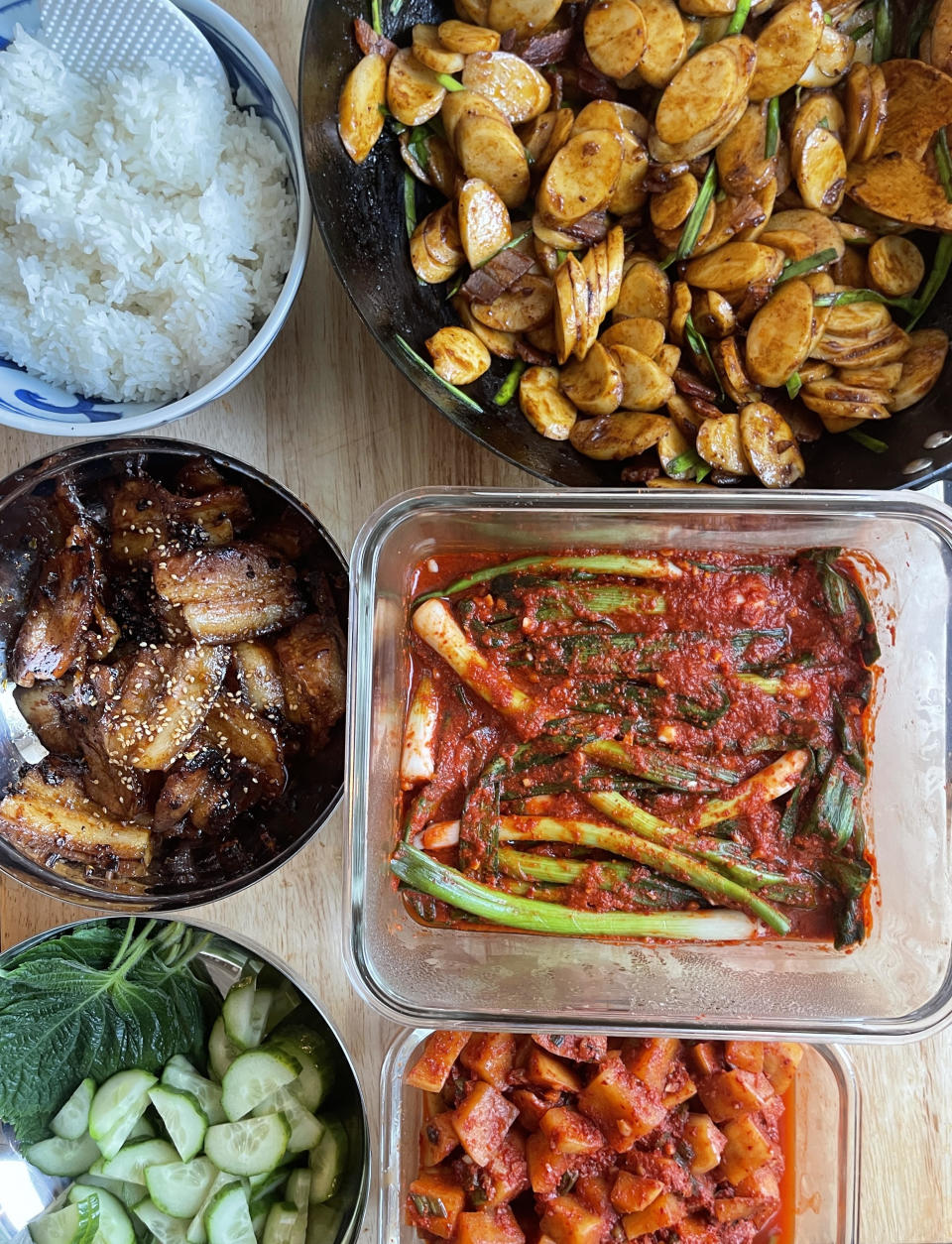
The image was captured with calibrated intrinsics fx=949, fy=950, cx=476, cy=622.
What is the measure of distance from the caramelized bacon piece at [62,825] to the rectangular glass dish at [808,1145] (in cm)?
55

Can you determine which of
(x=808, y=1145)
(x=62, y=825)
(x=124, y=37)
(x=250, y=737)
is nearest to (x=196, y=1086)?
(x=62, y=825)

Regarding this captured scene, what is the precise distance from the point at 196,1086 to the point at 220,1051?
0.07 metres

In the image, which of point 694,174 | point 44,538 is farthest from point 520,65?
point 44,538

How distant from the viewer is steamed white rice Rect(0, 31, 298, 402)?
1.34 m

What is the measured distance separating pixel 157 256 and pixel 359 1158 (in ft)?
4.68

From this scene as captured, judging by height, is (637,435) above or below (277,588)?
above

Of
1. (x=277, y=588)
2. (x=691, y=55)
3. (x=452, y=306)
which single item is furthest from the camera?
(x=277, y=588)

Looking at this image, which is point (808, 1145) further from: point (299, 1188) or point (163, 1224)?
point (163, 1224)

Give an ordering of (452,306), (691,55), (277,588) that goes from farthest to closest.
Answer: (277,588) → (452,306) → (691,55)

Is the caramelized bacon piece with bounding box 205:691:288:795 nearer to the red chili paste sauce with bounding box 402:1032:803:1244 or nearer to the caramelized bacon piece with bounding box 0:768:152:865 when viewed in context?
the caramelized bacon piece with bounding box 0:768:152:865

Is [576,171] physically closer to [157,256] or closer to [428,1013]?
[157,256]

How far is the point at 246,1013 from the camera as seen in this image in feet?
5.14

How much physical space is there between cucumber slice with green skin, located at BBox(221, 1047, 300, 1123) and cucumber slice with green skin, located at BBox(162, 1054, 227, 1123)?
7cm

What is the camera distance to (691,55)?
4.02ft
